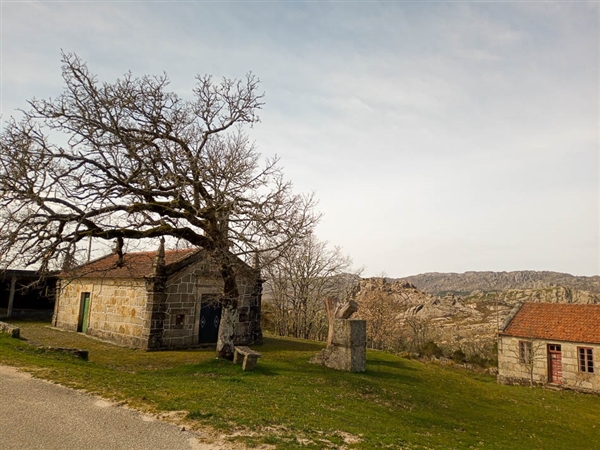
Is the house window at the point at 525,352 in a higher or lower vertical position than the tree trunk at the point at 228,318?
lower

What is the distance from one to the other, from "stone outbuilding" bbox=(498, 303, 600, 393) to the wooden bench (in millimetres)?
21738

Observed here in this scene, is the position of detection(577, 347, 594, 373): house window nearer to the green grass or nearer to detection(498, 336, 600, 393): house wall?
detection(498, 336, 600, 393): house wall

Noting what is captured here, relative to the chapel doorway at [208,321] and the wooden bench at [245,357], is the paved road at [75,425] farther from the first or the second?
the chapel doorway at [208,321]

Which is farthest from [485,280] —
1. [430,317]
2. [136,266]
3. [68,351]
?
[68,351]

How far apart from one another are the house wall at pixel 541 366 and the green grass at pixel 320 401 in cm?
550

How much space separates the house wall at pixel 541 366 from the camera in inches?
1001

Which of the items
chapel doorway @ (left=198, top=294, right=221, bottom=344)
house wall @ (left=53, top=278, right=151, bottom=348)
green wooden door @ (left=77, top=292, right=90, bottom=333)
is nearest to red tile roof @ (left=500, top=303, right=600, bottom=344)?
chapel doorway @ (left=198, top=294, right=221, bottom=344)

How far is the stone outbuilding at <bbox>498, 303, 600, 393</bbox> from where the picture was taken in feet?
84.7

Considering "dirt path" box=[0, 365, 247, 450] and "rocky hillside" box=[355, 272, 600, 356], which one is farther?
"rocky hillside" box=[355, 272, 600, 356]

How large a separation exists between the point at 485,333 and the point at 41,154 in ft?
166

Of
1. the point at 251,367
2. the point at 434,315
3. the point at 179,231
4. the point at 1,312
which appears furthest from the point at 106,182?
the point at 434,315

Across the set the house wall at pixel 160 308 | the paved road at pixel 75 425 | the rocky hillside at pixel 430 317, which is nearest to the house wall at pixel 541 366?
the rocky hillside at pixel 430 317

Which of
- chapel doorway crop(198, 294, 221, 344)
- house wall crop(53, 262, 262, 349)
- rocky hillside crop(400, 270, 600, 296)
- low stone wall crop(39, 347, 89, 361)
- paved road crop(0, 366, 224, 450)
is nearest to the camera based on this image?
paved road crop(0, 366, 224, 450)

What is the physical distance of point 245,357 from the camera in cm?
1449
